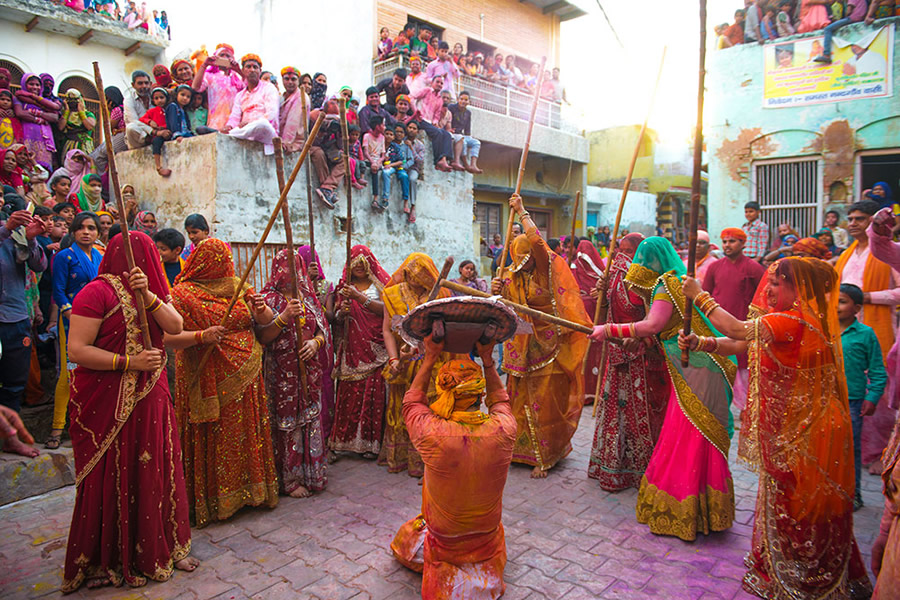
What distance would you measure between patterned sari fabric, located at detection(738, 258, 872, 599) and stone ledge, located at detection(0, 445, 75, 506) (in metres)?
5.18

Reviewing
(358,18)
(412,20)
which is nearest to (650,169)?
(412,20)

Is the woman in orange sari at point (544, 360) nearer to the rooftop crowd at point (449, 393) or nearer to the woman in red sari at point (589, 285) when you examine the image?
the rooftop crowd at point (449, 393)

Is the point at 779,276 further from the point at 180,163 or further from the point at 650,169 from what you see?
the point at 650,169

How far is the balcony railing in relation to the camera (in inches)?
613

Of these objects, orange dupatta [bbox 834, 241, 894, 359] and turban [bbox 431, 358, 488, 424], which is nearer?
turban [bbox 431, 358, 488, 424]

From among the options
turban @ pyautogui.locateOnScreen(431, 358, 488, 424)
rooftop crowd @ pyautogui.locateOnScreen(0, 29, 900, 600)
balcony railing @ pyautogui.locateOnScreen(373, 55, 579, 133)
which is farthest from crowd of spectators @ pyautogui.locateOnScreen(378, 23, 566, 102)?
turban @ pyautogui.locateOnScreen(431, 358, 488, 424)

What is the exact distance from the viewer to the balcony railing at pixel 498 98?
51.1ft

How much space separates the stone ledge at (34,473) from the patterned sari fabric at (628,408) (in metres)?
4.45

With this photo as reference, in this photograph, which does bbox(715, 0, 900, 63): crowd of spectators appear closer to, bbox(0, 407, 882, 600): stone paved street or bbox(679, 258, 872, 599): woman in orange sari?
bbox(0, 407, 882, 600): stone paved street

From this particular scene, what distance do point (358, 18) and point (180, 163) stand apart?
33.5ft

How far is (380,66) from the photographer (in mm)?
15875

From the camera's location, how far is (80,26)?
1315cm

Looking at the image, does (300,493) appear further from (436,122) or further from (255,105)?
(436,122)

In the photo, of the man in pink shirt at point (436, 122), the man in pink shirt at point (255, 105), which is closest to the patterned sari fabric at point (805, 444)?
the man in pink shirt at point (255, 105)
